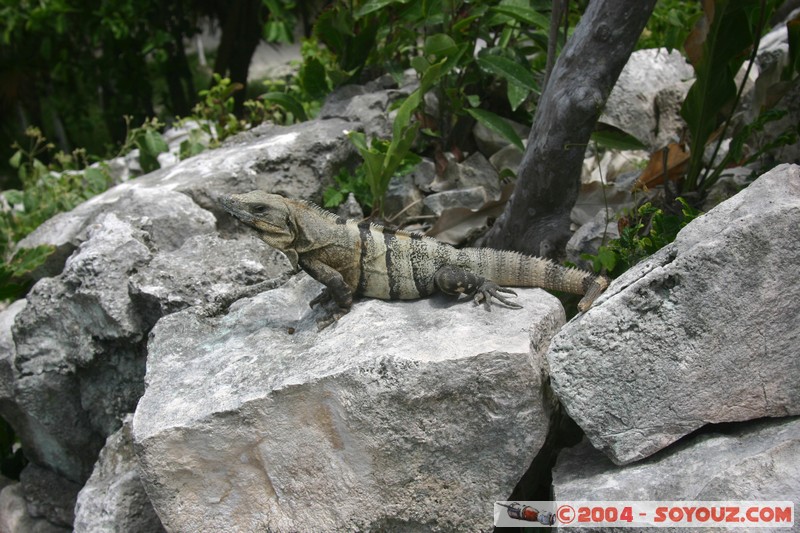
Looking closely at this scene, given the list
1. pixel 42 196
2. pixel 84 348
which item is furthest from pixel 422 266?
pixel 42 196

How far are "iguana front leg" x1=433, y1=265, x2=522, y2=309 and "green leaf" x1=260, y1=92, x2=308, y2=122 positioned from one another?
9.47 feet

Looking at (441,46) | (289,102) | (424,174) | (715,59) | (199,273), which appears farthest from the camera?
(289,102)

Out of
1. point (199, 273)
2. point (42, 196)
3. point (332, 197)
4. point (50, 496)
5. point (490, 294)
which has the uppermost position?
point (490, 294)

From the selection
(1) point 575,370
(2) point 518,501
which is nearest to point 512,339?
(1) point 575,370

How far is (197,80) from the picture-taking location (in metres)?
14.1

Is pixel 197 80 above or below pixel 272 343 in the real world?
below

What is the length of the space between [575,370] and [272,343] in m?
1.34

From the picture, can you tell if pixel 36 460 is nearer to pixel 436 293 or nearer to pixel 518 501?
pixel 436 293

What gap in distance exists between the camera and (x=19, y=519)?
4484mm

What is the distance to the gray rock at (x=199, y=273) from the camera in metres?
3.80

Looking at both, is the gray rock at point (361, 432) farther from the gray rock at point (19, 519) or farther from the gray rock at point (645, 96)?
the gray rock at point (645, 96)

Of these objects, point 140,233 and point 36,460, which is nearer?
point 140,233

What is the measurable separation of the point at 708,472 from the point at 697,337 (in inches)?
16.8

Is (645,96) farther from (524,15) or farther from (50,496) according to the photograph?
(50,496)
